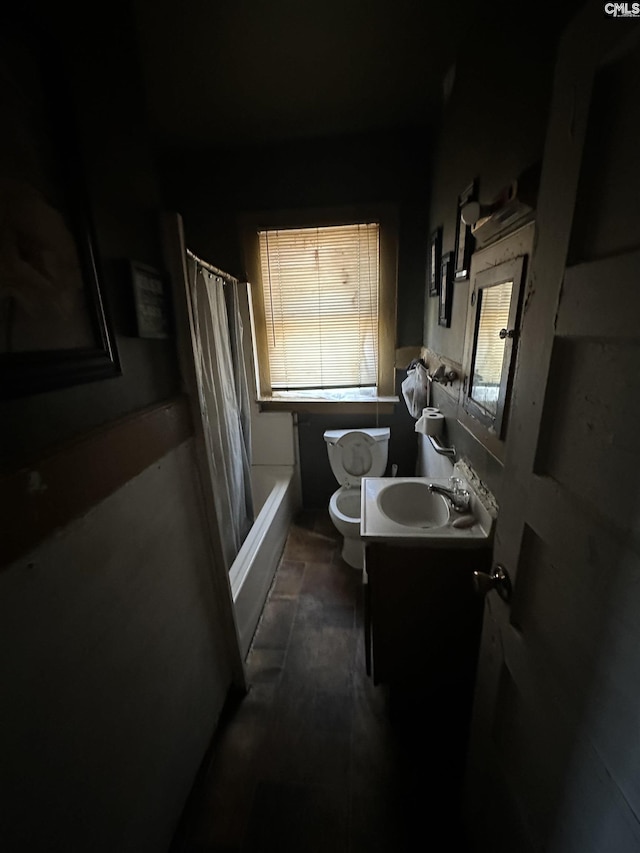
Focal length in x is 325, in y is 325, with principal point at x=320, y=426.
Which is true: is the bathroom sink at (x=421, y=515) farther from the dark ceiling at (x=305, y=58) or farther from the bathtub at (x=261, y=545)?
the dark ceiling at (x=305, y=58)

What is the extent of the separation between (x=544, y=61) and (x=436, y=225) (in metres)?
1.11

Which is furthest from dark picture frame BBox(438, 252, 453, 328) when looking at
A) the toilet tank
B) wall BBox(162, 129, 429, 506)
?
the toilet tank

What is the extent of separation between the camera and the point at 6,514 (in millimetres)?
534

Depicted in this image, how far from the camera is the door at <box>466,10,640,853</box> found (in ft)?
1.32

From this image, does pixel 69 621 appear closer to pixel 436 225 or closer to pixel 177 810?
pixel 177 810

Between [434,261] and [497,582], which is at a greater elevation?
[434,261]

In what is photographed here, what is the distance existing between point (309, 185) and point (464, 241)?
1323mm

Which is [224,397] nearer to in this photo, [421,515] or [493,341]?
[421,515]

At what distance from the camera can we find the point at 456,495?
129 cm

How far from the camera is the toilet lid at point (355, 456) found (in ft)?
7.38

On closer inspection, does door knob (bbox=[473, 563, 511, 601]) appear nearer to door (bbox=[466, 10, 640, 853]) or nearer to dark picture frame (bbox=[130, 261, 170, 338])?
door (bbox=[466, 10, 640, 853])

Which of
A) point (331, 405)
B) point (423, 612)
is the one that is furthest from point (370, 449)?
point (423, 612)

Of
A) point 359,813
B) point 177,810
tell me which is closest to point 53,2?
point 177,810

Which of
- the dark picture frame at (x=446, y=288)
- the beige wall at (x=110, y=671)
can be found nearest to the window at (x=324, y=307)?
the dark picture frame at (x=446, y=288)
